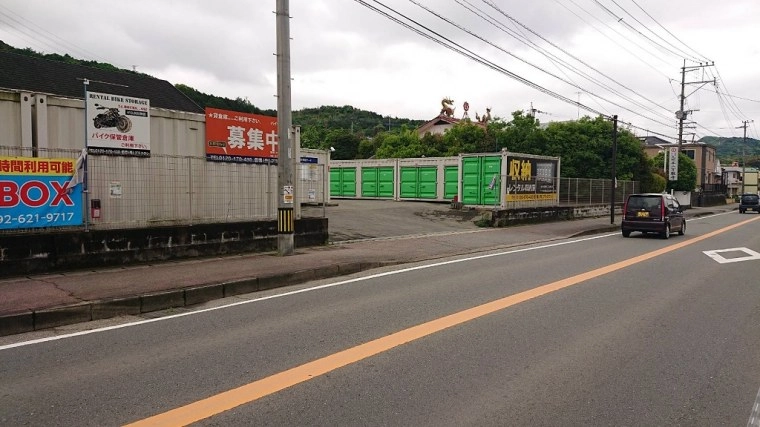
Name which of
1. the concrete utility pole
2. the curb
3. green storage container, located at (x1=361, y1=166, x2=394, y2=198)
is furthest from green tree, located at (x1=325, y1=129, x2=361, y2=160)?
the curb

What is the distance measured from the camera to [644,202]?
18.8 metres

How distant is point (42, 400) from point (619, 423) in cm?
431

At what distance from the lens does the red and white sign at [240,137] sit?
39.9 feet

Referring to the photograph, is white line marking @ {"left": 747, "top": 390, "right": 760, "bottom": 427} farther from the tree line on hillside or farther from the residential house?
the residential house

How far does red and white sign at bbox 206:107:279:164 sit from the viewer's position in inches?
479

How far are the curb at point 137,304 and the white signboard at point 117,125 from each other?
4.25 m

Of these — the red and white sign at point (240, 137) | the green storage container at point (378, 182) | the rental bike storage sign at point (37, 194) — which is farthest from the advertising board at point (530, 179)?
the rental bike storage sign at point (37, 194)

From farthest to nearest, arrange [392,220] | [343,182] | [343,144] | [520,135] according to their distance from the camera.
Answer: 1. [343,144]
2. [520,135]
3. [343,182]
4. [392,220]

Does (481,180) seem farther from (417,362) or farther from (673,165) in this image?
(673,165)

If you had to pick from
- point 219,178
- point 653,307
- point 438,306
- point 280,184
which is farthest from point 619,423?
point 219,178

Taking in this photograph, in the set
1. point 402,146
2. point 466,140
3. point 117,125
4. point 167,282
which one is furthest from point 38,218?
point 402,146

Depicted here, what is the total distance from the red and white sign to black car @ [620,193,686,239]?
13182mm

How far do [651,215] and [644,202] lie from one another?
0.55 meters

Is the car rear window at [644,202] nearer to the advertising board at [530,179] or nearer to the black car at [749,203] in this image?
the advertising board at [530,179]
